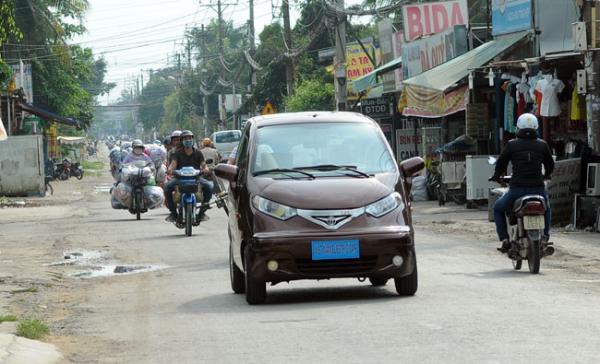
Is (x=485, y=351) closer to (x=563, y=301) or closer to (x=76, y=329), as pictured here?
(x=563, y=301)

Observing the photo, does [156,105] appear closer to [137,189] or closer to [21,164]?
[21,164]

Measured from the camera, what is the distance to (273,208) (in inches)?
462

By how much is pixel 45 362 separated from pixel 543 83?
50.5 ft

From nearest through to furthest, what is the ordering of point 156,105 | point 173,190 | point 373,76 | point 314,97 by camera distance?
point 173,190 < point 373,76 < point 314,97 < point 156,105

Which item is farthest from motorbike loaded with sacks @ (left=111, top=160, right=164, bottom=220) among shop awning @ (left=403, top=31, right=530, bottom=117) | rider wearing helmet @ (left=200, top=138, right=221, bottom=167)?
shop awning @ (left=403, top=31, right=530, bottom=117)

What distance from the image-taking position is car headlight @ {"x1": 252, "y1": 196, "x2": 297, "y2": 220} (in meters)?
11.6

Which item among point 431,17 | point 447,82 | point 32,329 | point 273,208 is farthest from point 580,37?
point 431,17

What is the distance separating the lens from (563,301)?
11242 millimetres

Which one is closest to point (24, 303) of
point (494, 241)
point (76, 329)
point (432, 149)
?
point (76, 329)

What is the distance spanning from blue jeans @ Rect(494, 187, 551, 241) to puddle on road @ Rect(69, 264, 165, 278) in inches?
181

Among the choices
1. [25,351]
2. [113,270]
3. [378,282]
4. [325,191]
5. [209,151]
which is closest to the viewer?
[25,351]

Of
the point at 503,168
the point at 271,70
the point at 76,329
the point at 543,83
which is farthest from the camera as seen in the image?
the point at 271,70

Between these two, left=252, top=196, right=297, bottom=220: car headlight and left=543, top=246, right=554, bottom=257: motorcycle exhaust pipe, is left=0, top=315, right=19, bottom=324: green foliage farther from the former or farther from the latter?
left=543, top=246, right=554, bottom=257: motorcycle exhaust pipe

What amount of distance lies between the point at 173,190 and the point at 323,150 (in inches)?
430
